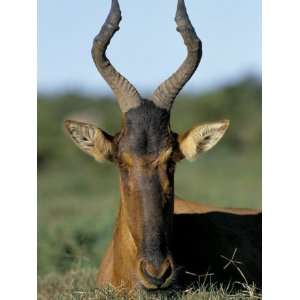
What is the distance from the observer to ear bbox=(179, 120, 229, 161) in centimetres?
718

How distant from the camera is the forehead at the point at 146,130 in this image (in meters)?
6.90

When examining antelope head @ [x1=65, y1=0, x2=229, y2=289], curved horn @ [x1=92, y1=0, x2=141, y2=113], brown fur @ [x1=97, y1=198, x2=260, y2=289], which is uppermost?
curved horn @ [x1=92, y1=0, x2=141, y2=113]

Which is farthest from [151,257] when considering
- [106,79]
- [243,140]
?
[243,140]

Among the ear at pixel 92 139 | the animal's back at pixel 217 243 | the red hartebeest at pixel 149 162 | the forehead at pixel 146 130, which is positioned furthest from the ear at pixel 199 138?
the animal's back at pixel 217 243

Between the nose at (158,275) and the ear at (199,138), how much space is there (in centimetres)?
101

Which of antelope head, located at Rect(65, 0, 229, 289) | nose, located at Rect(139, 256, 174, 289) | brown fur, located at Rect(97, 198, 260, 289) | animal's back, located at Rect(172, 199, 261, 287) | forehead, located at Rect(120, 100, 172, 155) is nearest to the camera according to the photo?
nose, located at Rect(139, 256, 174, 289)

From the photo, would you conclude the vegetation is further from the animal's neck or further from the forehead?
the forehead

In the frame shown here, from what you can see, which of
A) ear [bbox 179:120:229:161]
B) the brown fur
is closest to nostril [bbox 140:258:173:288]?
the brown fur

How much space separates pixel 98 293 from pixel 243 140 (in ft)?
66.2

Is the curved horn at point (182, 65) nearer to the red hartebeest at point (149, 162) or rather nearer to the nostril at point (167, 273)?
Result: the red hartebeest at point (149, 162)

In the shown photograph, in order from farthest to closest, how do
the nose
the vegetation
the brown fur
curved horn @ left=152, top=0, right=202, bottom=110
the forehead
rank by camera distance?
the vegetation < the brown fur < curved horn @ left=152, top=0, right=202, bottom=110 < the forehead < the nose
